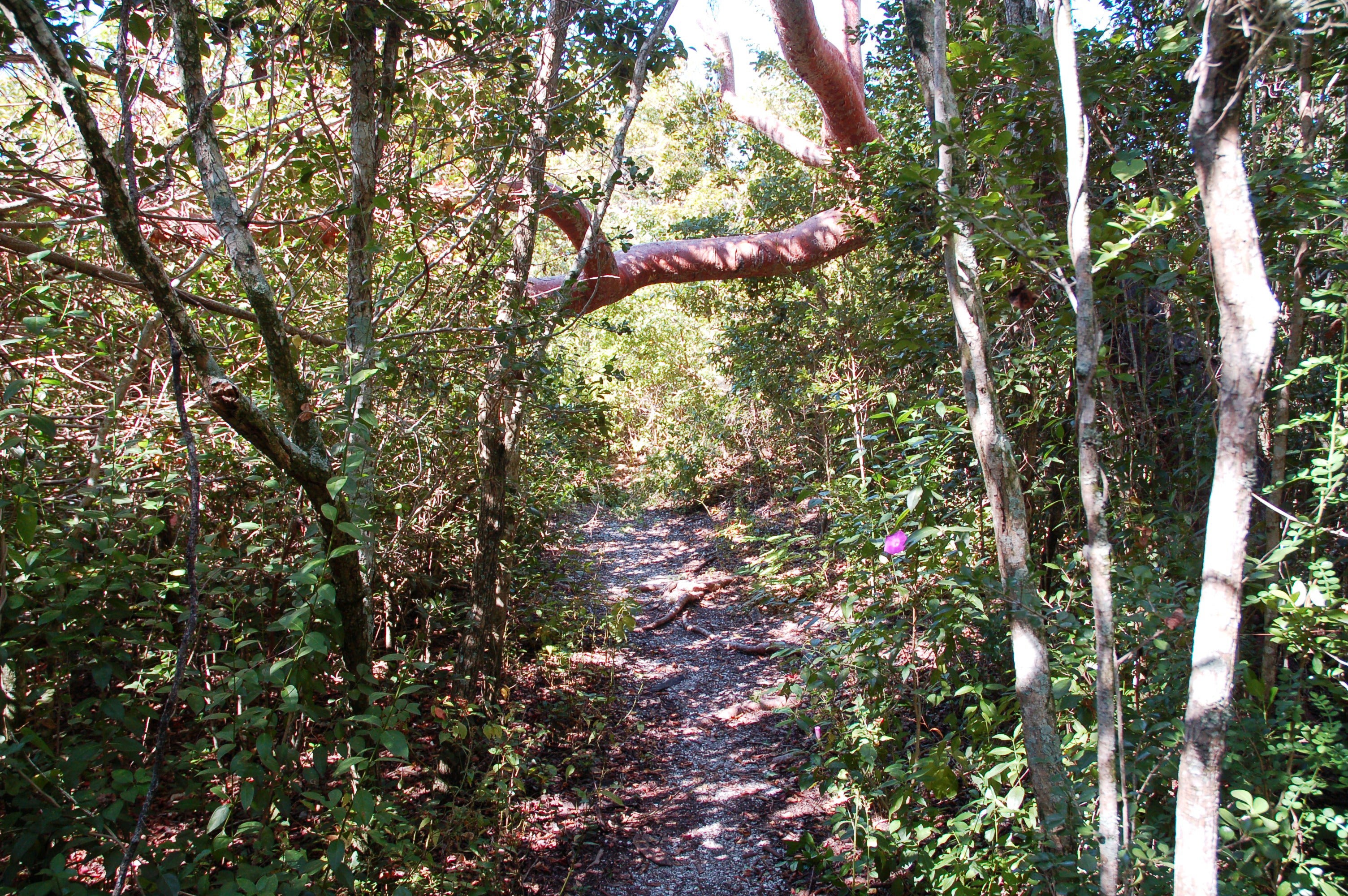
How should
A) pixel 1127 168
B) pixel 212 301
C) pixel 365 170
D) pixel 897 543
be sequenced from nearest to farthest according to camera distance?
pixel 1127 168, pixel 212 301, pixel 365 170, pixel 897 543

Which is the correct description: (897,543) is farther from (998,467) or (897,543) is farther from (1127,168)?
(1127,168)

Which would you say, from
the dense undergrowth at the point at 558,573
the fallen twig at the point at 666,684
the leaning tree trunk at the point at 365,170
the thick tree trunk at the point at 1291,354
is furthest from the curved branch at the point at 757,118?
the fallen twig at the point at 666,684

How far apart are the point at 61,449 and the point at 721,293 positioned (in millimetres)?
7511

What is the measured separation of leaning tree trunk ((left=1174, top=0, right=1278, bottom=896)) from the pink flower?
1.56m

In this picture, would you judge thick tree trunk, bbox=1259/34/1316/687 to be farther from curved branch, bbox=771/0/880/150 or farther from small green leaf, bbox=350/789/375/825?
small green leaf, bbox=350/789/375/825

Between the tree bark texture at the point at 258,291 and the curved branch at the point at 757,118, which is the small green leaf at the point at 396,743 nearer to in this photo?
the tree bark texture at the point at 258,291

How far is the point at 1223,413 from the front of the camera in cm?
135

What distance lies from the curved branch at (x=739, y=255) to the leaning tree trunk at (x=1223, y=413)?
15.2 feet

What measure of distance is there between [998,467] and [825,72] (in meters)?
4.13

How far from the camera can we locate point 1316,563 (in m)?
1.91

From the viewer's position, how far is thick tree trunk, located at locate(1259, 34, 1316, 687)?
229 centimetres

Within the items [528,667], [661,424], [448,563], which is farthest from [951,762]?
[661,424]

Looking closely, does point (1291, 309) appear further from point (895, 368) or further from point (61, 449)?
point (61, 449)

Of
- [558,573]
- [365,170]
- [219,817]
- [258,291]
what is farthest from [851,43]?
[219,817]
